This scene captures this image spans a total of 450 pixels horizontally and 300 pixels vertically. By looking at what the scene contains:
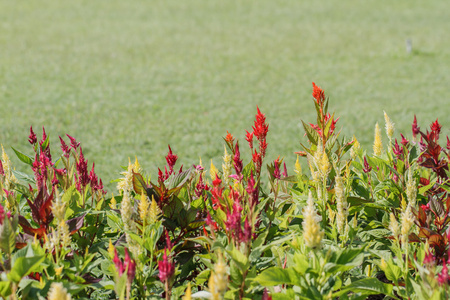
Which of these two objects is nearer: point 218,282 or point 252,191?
point 218,282

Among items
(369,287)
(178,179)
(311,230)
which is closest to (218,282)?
(311,230)

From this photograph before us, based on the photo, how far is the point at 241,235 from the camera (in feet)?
6.11

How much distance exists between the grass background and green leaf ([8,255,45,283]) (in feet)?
16.3

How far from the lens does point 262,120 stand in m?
2.36

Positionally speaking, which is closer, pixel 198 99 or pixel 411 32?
pixel 198 99

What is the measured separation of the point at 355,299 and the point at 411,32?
1515cm

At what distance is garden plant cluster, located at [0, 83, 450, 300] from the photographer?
5.91 feet

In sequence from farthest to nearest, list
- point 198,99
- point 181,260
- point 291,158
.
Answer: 1. point 198,99
2. point 291,158
3. point 181,260

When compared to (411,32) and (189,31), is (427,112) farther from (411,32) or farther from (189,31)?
(189,31)

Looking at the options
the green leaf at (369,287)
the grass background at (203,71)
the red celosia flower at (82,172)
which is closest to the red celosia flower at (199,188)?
the red celosia flower at (82,172)

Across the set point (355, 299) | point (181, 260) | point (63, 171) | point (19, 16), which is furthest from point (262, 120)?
point (19, 16)

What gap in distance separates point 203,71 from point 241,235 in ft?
33.7

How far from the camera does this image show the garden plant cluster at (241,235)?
180 centimetres

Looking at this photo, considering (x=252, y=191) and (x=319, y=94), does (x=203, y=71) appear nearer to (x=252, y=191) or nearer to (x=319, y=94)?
(x=319, y=94)
